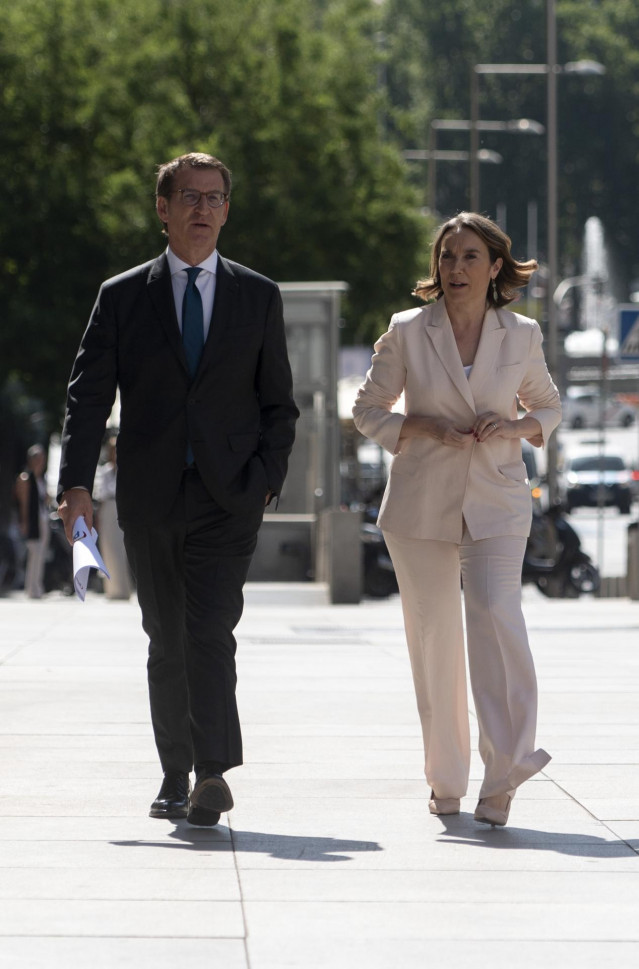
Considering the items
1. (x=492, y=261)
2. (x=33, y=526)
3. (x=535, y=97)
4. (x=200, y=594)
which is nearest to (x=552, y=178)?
(x=33, y=526)

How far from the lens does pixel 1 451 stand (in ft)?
108

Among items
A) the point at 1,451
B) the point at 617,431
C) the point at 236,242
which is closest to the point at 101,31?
the point at 236,242

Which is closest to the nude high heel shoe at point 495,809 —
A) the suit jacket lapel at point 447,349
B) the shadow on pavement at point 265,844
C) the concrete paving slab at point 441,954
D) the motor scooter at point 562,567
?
the shadow on pavement at point 265,844

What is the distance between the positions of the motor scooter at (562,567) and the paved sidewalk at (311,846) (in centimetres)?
1276

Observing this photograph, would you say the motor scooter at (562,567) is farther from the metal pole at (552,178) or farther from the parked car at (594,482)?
the parked car at (594,482)

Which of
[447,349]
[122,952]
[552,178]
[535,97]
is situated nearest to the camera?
[122,952]

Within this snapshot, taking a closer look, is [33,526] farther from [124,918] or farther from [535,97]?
[535,97]

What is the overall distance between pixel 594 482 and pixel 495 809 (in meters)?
49.8

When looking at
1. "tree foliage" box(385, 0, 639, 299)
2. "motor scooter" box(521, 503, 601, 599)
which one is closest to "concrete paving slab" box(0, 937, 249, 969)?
"motor scooter" box(521, 503, 601, 599)

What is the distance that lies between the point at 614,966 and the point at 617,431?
248ft

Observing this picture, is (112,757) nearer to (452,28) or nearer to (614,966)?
(614,966)

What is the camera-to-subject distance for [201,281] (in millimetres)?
5750

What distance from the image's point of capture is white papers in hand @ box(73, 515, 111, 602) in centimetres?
546

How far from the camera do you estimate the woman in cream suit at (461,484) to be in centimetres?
577
